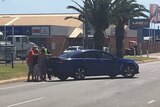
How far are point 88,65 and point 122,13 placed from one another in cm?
2777

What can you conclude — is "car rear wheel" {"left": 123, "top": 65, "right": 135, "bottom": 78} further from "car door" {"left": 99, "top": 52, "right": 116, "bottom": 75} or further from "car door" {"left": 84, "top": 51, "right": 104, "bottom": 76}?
"car door" {"left": 84, "top": 51, "right": 104, "bottom": 76}

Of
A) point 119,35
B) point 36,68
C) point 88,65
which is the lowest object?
point 36,68

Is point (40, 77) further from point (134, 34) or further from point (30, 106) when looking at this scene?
point (134, 34)

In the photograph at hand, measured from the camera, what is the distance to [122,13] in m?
54.8

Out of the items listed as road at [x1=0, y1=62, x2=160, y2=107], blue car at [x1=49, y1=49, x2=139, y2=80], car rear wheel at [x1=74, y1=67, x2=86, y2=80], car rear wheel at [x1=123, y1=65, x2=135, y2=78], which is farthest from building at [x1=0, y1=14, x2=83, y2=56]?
road at [x1=0, y1=62, x2=160, y2=107]

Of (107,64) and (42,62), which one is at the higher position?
(42,62)

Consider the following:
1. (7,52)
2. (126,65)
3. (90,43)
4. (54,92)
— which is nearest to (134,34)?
(90,43)

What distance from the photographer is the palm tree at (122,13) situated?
5406cm

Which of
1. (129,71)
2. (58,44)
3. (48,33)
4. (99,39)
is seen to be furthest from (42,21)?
(129,71)

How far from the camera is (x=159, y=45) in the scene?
106 metres

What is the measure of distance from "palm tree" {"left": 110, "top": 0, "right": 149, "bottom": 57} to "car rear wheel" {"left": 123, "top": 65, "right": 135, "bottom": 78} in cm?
2428

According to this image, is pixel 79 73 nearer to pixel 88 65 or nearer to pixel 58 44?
pixel 88 65

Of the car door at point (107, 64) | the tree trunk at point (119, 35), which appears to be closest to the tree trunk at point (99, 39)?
the tree trunk at point (119, 35)

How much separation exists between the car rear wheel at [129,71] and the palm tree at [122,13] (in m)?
24.3
